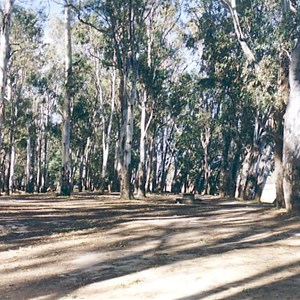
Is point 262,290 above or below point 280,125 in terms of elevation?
below

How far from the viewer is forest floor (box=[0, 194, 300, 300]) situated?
20.0 ft

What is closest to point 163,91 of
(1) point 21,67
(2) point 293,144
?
(1) point 21,67

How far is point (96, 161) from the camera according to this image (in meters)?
54.6

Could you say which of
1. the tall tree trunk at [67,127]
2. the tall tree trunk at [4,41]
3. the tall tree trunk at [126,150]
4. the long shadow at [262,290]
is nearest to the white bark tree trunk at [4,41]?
the tall tree trunk at [4,41]

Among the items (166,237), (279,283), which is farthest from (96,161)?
(279,283)

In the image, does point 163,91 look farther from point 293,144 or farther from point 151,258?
point 151,258

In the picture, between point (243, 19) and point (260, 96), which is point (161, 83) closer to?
point (243, 19)

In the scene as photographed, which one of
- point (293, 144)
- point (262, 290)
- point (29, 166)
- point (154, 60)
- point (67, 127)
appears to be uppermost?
point (154, 60)

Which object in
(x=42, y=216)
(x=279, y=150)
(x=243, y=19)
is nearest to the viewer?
(x=42, y=216)

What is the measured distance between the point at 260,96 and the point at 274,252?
11164mm

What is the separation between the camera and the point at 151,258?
8195 mm

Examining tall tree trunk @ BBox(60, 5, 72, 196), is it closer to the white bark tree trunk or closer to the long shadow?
the white bark tree trunk

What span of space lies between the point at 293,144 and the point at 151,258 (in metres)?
7.49

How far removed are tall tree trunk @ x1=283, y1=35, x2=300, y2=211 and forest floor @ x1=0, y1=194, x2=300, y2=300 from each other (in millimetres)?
777
